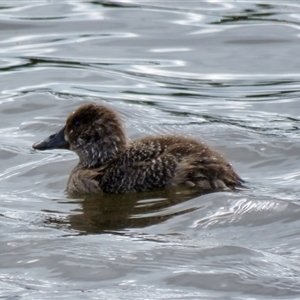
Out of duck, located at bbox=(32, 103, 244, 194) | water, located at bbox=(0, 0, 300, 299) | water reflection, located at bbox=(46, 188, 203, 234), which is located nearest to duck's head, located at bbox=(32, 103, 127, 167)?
duck, located at bbox=(32, 103, 244, 194)

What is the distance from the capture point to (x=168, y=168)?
8.32 meters

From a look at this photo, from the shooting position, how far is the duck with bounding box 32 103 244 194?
328 inches

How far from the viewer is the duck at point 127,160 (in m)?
8.32

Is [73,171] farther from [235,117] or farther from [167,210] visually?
[235,117]

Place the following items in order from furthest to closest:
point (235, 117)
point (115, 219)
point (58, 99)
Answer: point (58, 99) → point (235, 117) → point (115, 219)

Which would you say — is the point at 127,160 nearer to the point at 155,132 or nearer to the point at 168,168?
the point at 168,168

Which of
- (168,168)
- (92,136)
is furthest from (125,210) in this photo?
(92,136)

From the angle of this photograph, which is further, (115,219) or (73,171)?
(73,171)

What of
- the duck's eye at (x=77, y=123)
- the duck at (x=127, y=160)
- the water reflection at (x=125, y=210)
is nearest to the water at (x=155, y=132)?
the water reflection at (x=125, y=210)

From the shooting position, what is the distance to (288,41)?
1527cm

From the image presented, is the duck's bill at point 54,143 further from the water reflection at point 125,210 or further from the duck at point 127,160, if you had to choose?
the water reflection at point 125,210

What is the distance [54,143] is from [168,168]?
1.39 metres

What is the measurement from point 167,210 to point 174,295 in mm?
1900

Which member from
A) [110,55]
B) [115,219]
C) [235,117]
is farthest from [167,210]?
[110,55]
